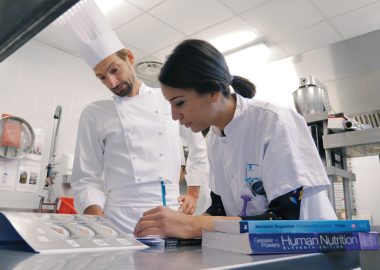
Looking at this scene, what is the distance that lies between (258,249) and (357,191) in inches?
132

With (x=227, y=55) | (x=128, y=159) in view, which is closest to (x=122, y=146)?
(x=128, y=159)

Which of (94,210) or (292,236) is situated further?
(94,210)

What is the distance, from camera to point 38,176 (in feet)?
9.54

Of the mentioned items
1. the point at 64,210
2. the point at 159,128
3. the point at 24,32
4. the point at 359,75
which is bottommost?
the point at 64,210

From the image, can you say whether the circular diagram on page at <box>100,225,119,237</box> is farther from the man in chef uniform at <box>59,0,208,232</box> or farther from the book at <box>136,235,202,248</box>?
the man in chef uniform at <box>59,0,208,232</box>

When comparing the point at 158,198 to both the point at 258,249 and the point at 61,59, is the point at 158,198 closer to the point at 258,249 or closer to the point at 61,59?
the point at 258,249

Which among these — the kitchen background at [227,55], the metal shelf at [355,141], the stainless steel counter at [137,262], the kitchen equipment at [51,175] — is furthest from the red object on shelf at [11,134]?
the stainless steel counter at [137,262]

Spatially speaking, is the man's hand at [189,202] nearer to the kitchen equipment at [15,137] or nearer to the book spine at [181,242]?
the book spine at [181,242]

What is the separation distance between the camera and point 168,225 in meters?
0.66

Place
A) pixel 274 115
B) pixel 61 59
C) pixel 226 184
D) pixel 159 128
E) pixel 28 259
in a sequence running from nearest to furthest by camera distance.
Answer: pixel 28 259, pixel 274 115, pixel 226 184, pixel 159 128, pixel 61 59

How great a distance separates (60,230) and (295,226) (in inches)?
14.2

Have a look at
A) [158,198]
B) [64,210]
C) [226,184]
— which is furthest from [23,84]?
[226,184]

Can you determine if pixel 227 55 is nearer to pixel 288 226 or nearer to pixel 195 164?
pixel 195 164

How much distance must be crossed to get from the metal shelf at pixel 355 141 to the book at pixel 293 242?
1353 millimetres
